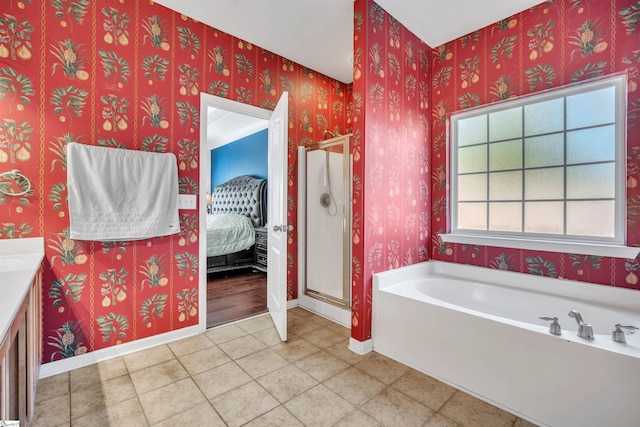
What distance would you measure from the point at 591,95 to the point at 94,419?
3652mm

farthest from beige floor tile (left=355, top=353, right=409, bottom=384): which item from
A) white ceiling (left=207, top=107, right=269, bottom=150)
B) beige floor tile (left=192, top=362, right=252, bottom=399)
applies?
white ceiling (left=207, top=107, right=269, bottom=150)

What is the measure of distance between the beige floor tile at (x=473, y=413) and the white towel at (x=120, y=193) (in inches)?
85.6

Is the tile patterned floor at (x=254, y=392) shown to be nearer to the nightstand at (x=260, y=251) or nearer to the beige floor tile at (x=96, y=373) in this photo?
the beige floor tile at (x=96, y=373)

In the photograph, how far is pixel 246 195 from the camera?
5082mm

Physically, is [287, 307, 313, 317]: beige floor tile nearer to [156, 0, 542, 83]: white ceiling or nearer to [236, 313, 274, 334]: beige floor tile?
[236, 313, 274, 334]: beige floor tile

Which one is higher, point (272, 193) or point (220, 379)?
point (272, 193)

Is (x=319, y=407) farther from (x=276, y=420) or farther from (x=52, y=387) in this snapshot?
(x=52, y=387)

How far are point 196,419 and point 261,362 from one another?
1.94ft

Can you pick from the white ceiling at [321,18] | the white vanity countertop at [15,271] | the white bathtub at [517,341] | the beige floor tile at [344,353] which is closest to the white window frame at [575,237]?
the white bathtub at [517,341]

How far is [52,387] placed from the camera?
1.73 meters

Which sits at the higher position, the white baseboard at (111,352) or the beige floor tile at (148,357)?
the white baseboard at (111,352)

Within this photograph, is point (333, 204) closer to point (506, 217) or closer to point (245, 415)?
point (506, 217)

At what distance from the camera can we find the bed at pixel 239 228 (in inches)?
168

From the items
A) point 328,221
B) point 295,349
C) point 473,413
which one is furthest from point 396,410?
point 328,221
